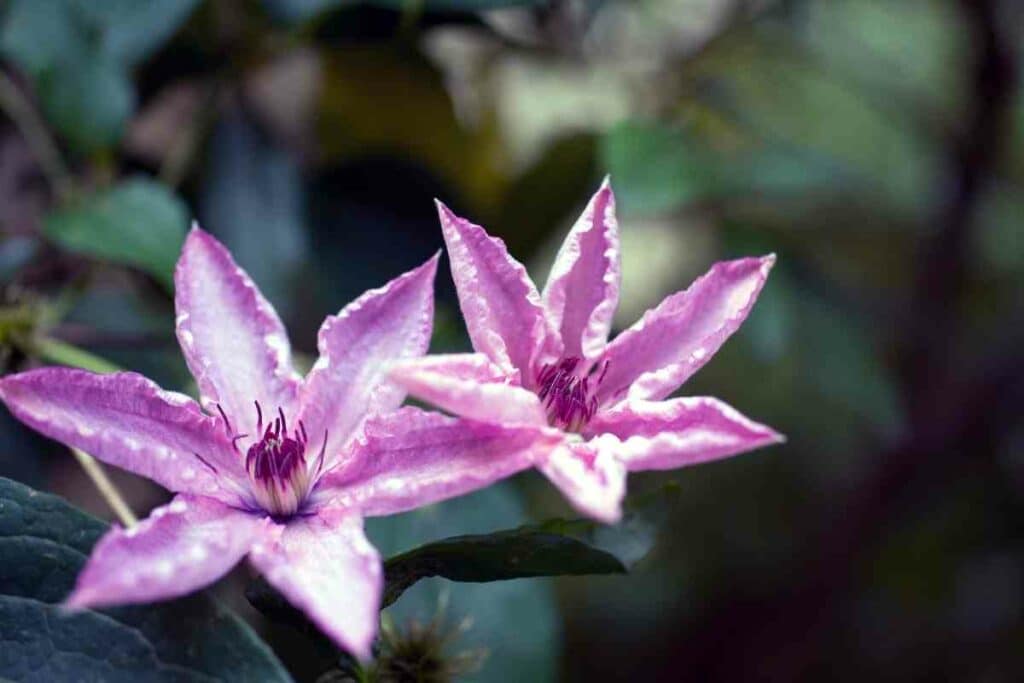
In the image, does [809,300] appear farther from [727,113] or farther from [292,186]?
[292,186]

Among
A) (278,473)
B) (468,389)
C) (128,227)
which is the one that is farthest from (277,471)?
(128,227)

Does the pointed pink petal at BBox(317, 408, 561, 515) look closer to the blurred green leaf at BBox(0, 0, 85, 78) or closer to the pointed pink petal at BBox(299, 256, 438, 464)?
the pointed pink petal at BBox(299, 256, 438, 464)

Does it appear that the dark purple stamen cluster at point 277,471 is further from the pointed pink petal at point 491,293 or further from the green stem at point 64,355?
the green stem at point 64,355

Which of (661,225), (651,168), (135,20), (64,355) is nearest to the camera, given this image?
(64,355)

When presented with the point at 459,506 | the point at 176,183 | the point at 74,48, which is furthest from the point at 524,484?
the point at 74,48

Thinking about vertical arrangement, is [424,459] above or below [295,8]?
below

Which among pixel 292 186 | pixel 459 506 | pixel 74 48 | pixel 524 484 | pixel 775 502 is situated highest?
pixel 74 48

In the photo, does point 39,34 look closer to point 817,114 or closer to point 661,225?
point 661,225
